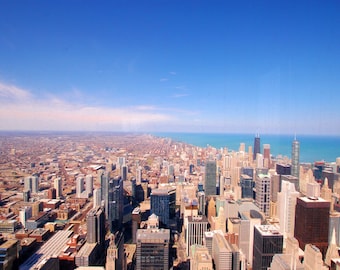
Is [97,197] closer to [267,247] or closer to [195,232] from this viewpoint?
[195,232]

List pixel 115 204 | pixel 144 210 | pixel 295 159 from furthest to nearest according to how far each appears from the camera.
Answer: pixel 295 159
pixel 144 210
pixel 115 204

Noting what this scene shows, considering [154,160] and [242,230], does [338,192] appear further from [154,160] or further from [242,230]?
[154,160]

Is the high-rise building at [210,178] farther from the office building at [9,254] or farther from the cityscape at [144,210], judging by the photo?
the office building at [9,254]

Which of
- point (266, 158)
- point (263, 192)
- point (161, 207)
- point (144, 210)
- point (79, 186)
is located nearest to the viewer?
point (79, 186)

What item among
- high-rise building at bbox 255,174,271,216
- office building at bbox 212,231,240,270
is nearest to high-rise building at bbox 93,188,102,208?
office building at bbox 212,231,240,270

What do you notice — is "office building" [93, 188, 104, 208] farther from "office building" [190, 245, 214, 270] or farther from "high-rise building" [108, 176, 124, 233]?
"office building" [190, 245, 214, 270]

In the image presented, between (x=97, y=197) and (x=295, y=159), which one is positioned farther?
(x=295, y=159)

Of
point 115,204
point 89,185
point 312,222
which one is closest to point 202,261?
point 312,222
